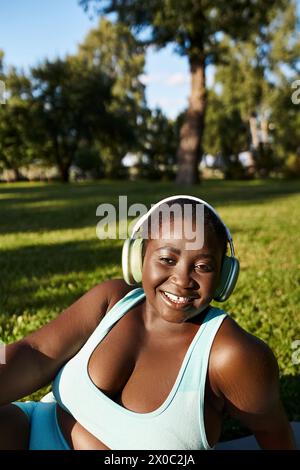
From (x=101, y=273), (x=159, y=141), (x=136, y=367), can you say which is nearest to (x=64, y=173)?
(x=159, y=141)

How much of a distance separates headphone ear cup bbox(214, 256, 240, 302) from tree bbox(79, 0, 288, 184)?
25.5 metres

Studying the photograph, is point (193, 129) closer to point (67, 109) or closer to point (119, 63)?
point (67, 109)

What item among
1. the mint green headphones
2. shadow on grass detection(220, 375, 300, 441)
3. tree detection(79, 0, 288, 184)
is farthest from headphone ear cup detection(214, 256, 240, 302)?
tree detection(79, 0, 288, 184)

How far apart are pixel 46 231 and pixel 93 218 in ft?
7.77

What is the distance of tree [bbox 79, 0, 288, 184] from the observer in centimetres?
2581

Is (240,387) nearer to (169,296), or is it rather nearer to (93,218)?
(169,296)

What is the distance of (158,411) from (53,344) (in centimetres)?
46

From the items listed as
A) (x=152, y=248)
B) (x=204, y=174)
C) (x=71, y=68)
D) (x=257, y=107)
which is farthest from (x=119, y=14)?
(x=204, y=174)

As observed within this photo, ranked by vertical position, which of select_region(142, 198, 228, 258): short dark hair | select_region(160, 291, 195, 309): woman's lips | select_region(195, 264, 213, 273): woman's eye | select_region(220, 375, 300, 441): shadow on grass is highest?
select_region(142, 198, 228, 258): short dark hair

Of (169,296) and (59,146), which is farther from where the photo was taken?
(59,146)

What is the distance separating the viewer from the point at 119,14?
26.8 m

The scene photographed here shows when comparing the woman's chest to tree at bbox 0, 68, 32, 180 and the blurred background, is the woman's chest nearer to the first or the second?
the blurred background

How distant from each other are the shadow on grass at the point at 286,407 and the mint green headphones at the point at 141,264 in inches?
58.7

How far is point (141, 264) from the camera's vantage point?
1.87m
